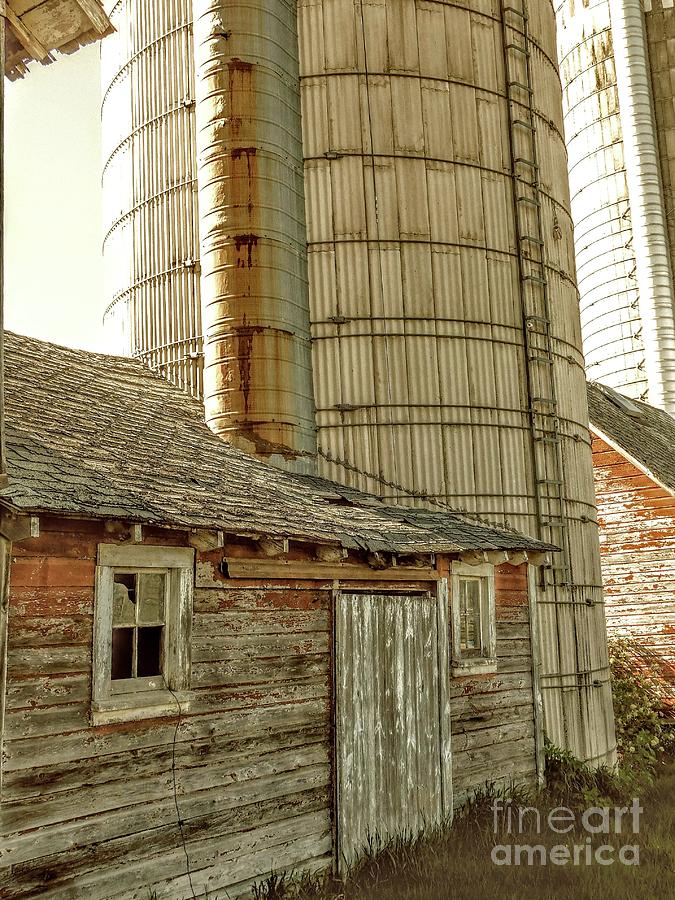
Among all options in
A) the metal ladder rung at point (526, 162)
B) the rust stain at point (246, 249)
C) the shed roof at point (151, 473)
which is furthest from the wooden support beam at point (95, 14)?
the metal ladder rung at point (526, 162)

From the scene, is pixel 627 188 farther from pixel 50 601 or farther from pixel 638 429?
pixel 50 601

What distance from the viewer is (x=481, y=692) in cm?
1170

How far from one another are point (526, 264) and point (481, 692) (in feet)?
25.8

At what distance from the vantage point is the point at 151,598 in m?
7.94

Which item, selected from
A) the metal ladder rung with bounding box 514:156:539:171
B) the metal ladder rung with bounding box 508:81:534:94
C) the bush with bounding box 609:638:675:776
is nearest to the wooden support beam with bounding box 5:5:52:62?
the metal ladder rung with bounding box 514:156:539:171

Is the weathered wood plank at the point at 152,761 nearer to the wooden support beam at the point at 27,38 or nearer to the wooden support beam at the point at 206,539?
the wooden support beam at the point at 206,539

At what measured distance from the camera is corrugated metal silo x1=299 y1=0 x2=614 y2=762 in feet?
48.0

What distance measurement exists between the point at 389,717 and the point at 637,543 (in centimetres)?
1190

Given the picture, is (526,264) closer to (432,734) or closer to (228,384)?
(228,384)

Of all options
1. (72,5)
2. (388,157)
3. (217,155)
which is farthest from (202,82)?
(72,5)

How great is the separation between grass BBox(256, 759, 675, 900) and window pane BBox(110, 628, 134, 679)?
92.9 inches

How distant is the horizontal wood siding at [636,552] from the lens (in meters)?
19.7

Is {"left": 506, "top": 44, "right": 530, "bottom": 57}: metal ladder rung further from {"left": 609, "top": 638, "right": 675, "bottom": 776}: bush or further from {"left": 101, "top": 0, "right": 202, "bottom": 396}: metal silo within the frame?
{"left": 609, "top": 638, "right": 675, "bottom": 776}: bush

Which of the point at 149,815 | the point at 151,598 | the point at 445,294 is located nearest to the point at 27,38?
the point at 151,598
